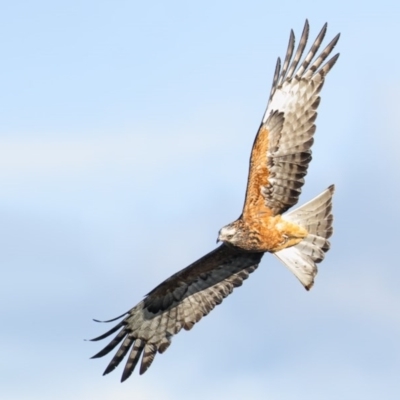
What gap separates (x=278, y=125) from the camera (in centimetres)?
1612

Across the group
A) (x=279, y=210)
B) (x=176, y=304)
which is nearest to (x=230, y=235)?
(x=279, y=210)

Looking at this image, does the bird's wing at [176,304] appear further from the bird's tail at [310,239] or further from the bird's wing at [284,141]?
the bird's wing at [284,141]

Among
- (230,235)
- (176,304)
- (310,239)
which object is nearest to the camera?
(230,235)

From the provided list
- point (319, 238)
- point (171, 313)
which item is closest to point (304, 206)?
point (319, 238)

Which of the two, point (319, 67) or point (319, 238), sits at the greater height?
point (319, 67)

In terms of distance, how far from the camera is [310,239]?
1678cm

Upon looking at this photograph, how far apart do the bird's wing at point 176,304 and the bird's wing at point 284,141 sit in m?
1.46

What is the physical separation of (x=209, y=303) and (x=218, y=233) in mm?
2250

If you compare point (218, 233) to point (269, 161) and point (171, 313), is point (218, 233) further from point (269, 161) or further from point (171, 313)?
point (171, 313)

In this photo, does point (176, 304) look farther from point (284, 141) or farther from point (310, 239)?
point (284, 141)

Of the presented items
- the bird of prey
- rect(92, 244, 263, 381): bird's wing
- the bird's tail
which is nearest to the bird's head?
the bird of prey

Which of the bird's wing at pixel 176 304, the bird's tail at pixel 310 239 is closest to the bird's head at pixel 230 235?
the bird's tail at pixel 310 239

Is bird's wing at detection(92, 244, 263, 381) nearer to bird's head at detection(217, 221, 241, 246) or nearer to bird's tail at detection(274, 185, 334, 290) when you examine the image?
bird's tail at detection(274, 185, 334, 290)

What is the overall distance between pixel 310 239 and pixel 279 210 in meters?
0.74
